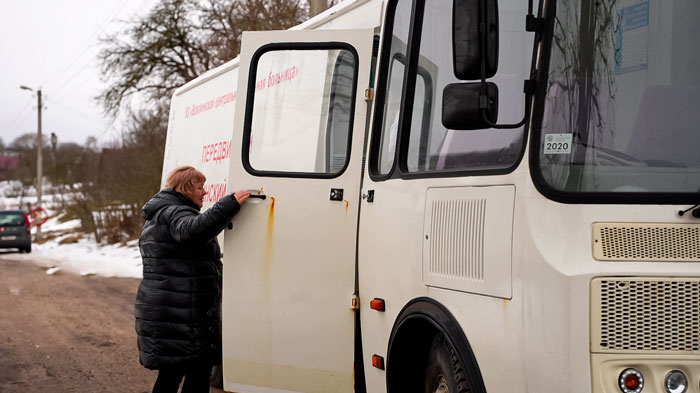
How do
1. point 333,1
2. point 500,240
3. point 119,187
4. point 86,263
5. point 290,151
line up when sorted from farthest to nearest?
1. point 119,187
2. point 86,263
3. point 333,1
4. point 290,151
5. point 500,240

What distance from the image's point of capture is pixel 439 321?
146 inches

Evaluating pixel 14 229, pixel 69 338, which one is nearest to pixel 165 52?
pixel 14 229

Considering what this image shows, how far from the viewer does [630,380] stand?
2910mm

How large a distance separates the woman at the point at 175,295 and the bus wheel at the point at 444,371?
181 cm

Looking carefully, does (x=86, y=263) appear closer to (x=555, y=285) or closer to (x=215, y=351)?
(x=215, y=351)

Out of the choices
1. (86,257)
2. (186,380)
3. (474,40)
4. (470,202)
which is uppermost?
(474,40)

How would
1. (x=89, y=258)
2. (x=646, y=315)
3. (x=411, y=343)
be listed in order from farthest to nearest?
(x=89, y=258)
(x=411, y=343)
(x=646, y=315)

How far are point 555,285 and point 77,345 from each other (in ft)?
26.2

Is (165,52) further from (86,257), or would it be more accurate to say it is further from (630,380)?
(630,380)

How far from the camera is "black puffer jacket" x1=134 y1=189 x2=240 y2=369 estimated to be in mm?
5348

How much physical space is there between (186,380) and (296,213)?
1484 millimetres

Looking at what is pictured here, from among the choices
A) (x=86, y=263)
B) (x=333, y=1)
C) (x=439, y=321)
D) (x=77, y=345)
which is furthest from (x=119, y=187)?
(x=439, y=321)

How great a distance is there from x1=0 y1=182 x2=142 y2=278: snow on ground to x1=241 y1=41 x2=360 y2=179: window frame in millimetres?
14772

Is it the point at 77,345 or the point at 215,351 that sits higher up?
the point at 215,351
